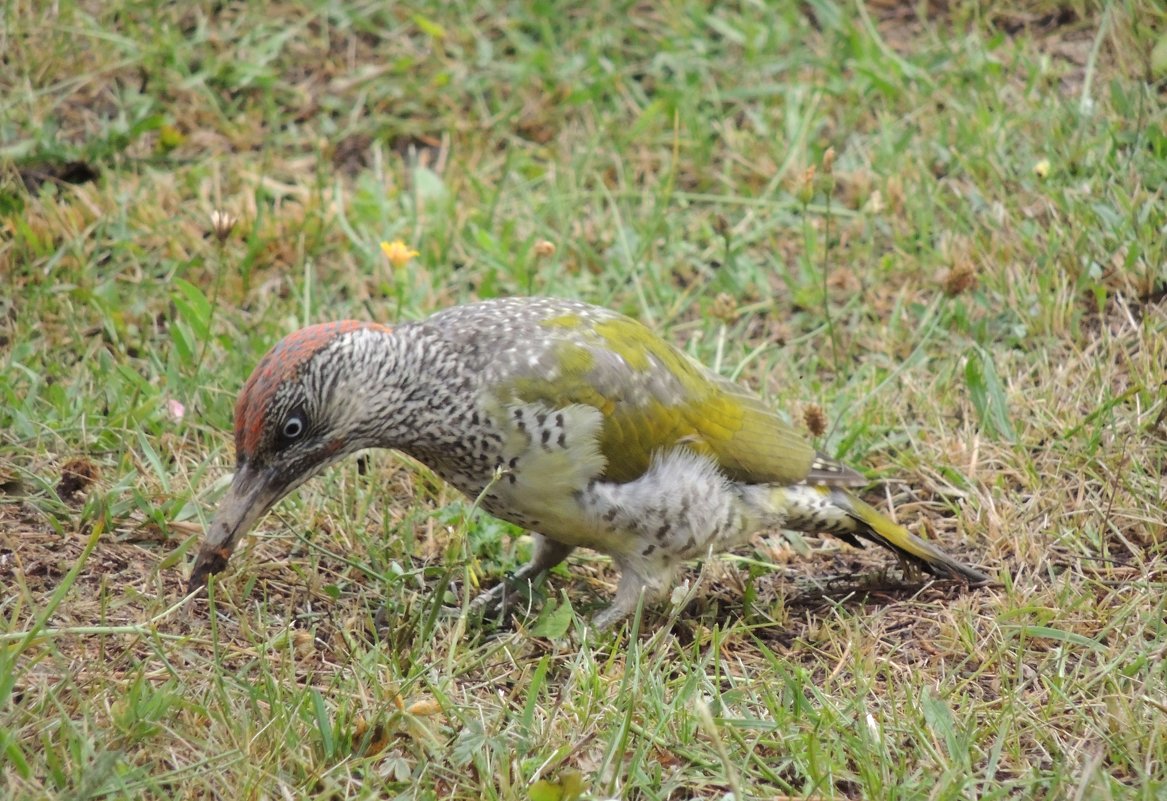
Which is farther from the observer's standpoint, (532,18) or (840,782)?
(532,18)

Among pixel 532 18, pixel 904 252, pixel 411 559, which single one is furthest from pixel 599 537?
pixel 532 18

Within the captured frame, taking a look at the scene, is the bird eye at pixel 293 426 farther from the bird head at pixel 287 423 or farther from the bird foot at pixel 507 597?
the bird foot at pixel 507 597

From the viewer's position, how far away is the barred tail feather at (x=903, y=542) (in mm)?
4395

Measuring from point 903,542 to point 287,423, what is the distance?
6.27 feet

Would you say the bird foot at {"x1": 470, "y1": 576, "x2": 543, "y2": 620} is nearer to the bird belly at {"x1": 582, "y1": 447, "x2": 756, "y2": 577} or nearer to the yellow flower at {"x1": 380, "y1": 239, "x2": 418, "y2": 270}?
the bird belly at {"x1": 582, "y1": 447, "x2": 756, "y2": 577}

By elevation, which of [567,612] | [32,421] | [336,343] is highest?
[336,343]

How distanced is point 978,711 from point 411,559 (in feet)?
5.67

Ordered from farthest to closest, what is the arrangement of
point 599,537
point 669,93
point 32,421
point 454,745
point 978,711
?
point 669,93
point 32,421
point 599,537
point 978,711
point 454,745

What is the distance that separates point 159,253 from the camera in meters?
5.82

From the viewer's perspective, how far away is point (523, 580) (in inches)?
176

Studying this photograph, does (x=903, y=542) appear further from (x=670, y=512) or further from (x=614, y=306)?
(x=614, y=306)

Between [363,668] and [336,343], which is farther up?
[336,343]

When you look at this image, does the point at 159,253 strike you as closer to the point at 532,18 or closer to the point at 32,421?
the point at 32,421

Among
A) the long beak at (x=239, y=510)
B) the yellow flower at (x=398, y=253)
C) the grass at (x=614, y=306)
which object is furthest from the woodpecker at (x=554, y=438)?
the yellow flower at (x=398, y=253)
